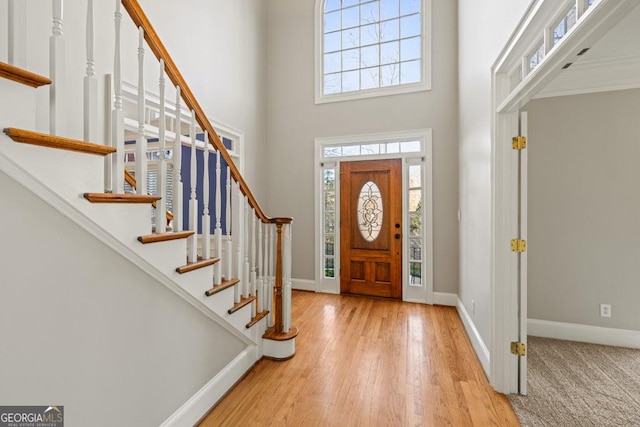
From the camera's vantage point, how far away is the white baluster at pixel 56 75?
1.07 m

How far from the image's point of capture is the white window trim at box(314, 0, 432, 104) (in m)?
4.08

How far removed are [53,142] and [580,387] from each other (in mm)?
3349

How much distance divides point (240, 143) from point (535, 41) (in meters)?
3.44

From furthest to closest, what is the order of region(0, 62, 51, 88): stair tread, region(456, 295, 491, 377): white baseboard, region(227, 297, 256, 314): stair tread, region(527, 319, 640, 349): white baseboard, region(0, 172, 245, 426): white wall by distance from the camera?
1. region(527, 319, 640, 349): white baseboard
2. region(456, 295, 491, 377): white baseboard
3. region(227, 297, 256, 314): stair tread
4. region(0, 172, 245, 426): white wall
5. region(0, 62, 51, 88): stair tread

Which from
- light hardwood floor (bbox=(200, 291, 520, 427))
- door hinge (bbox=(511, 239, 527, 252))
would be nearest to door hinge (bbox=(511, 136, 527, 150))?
door hinge (bbox=(511, 239, 527, 252))

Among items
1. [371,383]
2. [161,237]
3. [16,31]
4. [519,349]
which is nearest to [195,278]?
[161,237]

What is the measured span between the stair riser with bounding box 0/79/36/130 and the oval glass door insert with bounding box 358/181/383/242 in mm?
3776

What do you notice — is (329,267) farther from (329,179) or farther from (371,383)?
(371,383)

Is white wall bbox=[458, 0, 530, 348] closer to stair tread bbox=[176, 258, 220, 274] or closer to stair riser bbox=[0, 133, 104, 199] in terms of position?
stair tread bbox=[176, 258, 220, 274]

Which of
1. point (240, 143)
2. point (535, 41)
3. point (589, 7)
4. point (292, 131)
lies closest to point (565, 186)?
point (535, 41)

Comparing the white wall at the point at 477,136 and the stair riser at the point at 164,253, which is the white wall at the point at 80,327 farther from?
the white wall at the point at 477,136

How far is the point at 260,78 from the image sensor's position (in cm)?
469

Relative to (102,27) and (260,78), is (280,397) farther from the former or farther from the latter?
(260,78)

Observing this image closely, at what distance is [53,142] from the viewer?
3.28ft
